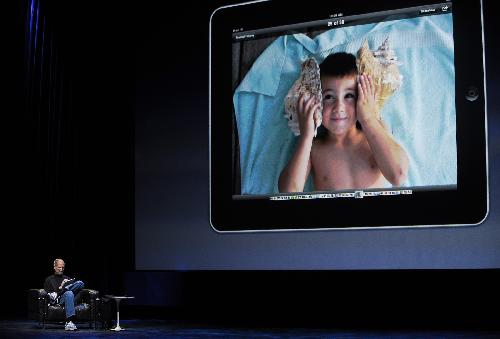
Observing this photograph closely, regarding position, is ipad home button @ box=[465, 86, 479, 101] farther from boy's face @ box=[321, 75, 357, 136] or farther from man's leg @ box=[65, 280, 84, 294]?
man's leg @ box=[65, 280, 84, 294]

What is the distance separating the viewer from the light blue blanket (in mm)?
5172

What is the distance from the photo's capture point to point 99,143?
258 inches

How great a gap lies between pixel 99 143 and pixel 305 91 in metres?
2.05

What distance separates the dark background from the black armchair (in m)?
0.40

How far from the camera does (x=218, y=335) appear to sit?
16.2ft

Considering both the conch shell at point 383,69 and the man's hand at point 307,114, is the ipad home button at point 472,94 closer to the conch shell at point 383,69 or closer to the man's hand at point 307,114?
the conch shell at point 383,69

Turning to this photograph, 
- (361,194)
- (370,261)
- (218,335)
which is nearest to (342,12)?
(361,194)

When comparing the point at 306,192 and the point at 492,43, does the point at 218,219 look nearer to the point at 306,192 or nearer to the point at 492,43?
the point at 306,192

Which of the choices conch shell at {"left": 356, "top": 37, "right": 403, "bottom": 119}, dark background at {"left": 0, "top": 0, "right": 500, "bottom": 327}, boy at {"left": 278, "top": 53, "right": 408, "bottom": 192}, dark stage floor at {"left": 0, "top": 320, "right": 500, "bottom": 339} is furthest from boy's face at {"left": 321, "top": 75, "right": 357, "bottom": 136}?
dark stage floor at {"left": 0, "top": 320, "right": 500, "bottom": 339}

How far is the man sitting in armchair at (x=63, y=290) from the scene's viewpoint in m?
5.85

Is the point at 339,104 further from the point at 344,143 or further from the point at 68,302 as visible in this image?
the point at 68,302

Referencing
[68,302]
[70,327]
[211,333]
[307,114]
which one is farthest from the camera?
[68,302]

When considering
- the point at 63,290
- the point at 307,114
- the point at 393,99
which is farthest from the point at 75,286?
the point at 393,99

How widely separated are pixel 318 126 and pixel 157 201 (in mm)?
1677
